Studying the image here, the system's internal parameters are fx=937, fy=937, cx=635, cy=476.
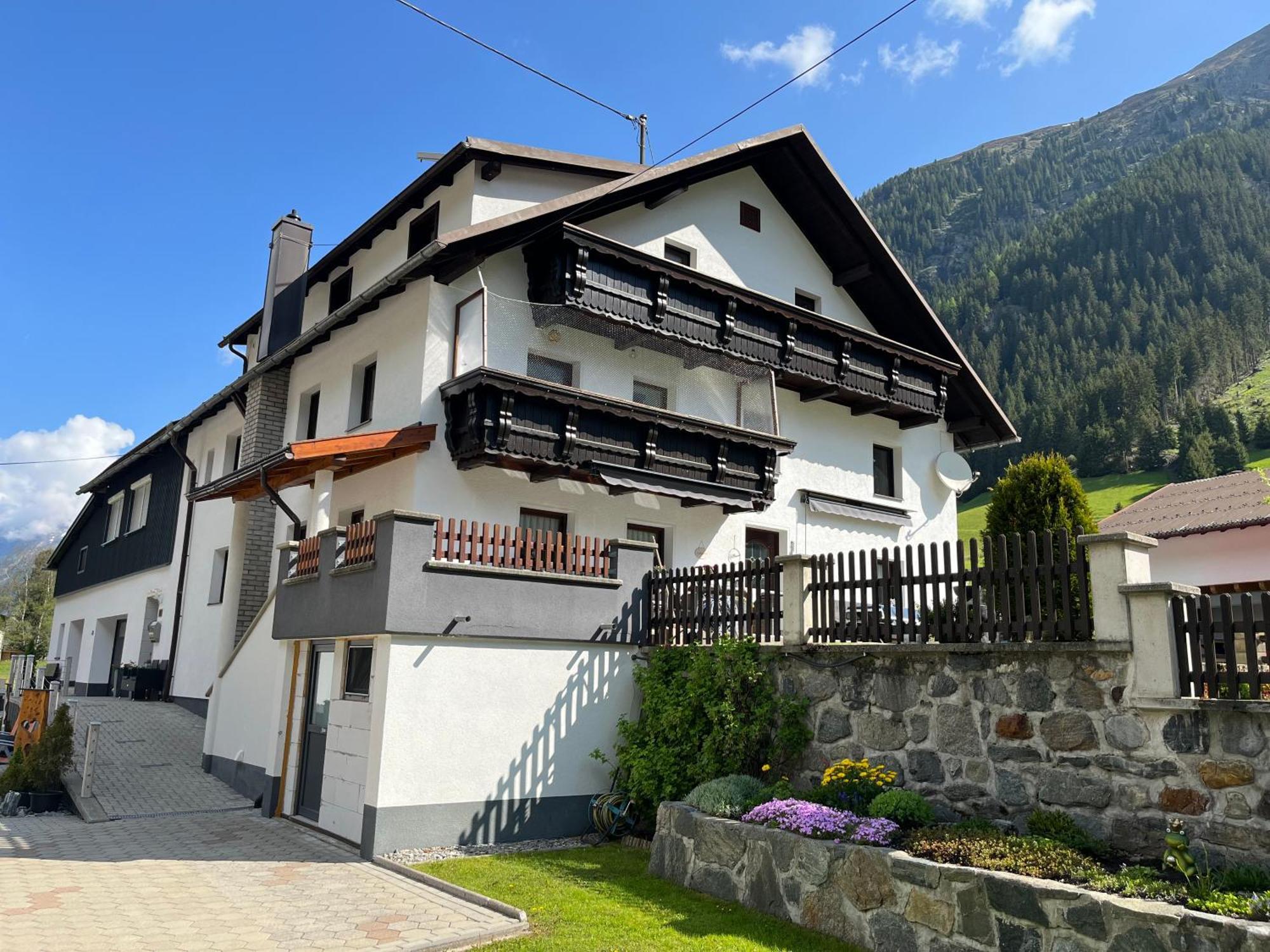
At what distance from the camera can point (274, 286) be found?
2044 centimetres

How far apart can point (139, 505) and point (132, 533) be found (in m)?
0.98

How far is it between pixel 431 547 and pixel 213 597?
12.3m

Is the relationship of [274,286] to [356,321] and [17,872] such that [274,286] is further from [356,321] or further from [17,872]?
[17,872]

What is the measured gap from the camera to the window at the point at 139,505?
1081 inches

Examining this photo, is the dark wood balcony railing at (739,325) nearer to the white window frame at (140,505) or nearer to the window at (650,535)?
the window at (650,535)

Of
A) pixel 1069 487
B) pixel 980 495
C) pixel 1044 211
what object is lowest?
pixel 1069 487

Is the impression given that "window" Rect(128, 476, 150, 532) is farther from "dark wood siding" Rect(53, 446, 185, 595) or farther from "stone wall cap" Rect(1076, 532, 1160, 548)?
"stone wall cap" Rect(1076, 532, 1160, 548)

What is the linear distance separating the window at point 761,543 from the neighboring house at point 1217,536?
22.9 feet

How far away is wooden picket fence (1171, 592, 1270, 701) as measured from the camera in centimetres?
720

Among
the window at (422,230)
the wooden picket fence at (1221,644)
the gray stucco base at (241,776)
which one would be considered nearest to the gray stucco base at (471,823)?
the gray stucco base at (241,776)

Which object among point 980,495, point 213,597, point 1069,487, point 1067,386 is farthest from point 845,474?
point 1067,386

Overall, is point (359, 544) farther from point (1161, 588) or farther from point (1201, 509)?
point (1201, 509)

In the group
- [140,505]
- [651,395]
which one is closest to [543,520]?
[651,395]

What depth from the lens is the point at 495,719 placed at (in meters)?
11.6
